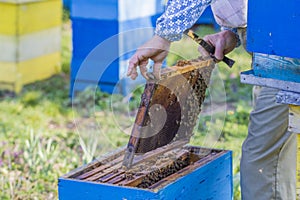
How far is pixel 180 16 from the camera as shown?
1987mm

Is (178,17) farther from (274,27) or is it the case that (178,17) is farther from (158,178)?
(158,178)

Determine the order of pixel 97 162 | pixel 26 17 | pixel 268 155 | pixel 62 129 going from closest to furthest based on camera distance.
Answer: pixel 97 162 < pixel 268 155 < pixel 62 129 < pixel 26 17

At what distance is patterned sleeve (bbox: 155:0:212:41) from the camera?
78.1 inches

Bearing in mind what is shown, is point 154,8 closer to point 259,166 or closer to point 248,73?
point 259,166

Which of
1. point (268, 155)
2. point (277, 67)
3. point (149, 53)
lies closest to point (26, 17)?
point (268, 155)

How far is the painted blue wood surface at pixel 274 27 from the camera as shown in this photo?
1668mm

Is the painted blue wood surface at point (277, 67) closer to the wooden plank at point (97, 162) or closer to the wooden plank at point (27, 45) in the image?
the wooden plank at point (97, 162)

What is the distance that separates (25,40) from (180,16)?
3141mm

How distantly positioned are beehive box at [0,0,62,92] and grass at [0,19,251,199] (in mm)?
108

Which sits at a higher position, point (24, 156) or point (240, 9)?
point (240, 9)

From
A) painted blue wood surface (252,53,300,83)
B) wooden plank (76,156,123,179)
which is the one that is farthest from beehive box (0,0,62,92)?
painted blue wood surface (252,53,300,83)

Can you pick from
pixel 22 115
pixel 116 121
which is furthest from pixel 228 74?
pixel 116 121

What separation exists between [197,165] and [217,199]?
0.63 feet

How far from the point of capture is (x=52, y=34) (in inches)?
209
